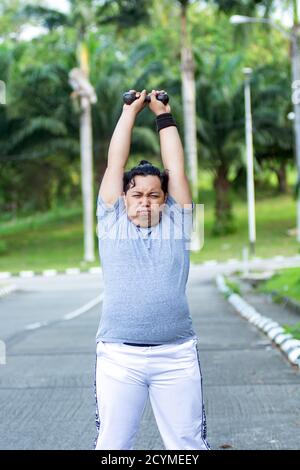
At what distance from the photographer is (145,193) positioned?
5.04m

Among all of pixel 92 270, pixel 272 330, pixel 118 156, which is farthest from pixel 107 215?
pixel 92 270

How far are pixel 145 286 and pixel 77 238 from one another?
47.8 meters

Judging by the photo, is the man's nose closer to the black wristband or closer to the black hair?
the black hair

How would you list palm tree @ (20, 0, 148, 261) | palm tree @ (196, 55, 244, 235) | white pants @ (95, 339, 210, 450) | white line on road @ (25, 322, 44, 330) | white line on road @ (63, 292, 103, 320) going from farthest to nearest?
palm tree @ (196, 55, 244, 235) → palm tree @ (20, 0, 148, 261) → white line on road @ (63, 292, 103, 320) → white line on road @ (25, 322, 44, 330) → white pants @ (95, 339, 210, 450)

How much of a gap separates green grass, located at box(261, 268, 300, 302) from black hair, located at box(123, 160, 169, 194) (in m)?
15.0

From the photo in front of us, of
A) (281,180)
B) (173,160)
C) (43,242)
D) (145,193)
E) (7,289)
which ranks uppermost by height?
(173,160)

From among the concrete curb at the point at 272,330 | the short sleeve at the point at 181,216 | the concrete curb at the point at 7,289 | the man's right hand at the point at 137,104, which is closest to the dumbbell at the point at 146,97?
the man's right hand at the point at 137,104

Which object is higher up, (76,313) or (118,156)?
(118,156)

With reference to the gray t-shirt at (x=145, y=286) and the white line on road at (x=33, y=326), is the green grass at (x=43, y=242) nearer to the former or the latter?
the white line on road at (x=33, y=326)

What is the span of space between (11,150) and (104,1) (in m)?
8.59

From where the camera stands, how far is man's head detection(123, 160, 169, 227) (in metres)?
4.98

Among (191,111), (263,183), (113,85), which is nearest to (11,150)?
(113,85)

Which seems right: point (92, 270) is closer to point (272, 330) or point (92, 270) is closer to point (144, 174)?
point (272, 330)

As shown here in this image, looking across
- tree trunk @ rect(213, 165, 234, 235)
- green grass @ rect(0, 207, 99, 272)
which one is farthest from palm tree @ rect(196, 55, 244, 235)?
green grass @ rect(0, 207, 99, 272)
